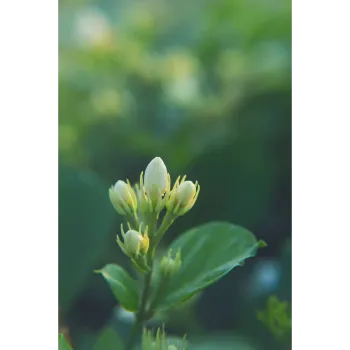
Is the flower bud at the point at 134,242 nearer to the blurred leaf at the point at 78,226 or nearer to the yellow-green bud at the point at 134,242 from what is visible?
the yellow-green bud at the point at 134,242

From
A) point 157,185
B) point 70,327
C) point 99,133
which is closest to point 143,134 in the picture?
point 99,133

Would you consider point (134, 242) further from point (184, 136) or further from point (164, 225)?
point (184, 136)

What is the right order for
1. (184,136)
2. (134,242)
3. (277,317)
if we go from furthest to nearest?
(184,136)
(277,317)
(134,242)

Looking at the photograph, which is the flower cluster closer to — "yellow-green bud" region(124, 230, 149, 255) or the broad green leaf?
"yellow-green bud" region(124, 230, 149, 255)

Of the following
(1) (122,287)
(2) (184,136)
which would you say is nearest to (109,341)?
(1) (122,287)

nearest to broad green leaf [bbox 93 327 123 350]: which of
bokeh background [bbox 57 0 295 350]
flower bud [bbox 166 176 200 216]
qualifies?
bokeh background [bbox 57 0 295 350]

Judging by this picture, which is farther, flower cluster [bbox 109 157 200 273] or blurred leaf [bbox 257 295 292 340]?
blurred leaf [bbox 257 295 292 340]
